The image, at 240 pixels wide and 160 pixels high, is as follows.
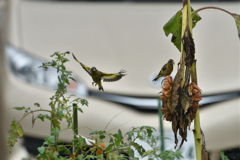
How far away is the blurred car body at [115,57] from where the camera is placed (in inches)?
94.0

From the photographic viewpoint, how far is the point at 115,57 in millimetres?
2438

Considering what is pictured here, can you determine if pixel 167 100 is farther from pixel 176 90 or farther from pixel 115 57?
pixel 115 57

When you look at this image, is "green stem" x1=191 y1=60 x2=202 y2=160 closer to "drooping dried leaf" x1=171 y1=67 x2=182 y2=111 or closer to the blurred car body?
"drooping dried leaf" x1=171 y1=67 x2=182 y2=111

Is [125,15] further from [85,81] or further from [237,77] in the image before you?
[237,77]

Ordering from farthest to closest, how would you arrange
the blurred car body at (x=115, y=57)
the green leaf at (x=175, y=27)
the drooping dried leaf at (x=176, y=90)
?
the blurred car body at (x=115, y=57), the green leaf at (x=175, y=27), the drooping dried leaf at (x=176, y=90)

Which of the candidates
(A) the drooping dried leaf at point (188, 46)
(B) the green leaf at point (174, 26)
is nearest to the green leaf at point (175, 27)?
(B) the green leaf at point (174, 26)

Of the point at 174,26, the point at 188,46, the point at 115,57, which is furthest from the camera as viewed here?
the point at 115,57

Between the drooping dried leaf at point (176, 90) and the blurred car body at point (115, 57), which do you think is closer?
the drooping dried leaf at point (176, 90)

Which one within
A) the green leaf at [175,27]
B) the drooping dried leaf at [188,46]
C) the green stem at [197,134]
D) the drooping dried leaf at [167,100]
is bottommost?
the green stem at [197,134]

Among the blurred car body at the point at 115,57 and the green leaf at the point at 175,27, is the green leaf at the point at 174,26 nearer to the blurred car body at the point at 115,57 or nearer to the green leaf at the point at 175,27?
the green leaf at the point at 175,27

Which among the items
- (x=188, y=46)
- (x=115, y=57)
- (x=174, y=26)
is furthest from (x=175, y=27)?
(x=115, y=57)

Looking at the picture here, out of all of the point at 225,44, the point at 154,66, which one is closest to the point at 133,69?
the point at 154,66

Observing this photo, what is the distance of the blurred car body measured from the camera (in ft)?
7.83

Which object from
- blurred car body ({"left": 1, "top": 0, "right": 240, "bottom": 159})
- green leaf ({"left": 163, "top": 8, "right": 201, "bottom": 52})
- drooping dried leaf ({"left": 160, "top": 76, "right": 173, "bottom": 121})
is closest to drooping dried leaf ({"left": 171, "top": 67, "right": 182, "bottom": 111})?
drooping dried leaf ({"left": 160, "top": 76, "right": 173, "bottom": 121})
